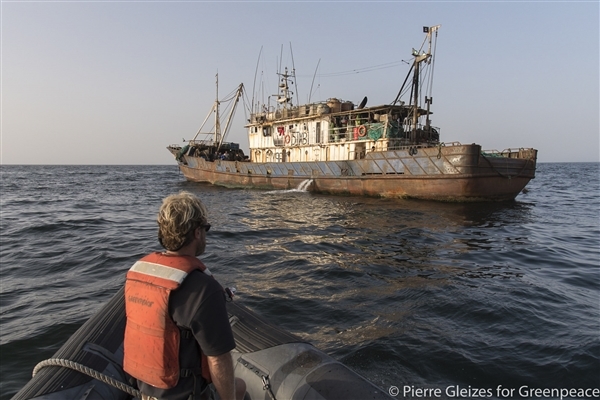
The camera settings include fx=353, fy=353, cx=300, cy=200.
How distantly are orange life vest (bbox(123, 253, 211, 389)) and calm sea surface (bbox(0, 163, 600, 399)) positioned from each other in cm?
275

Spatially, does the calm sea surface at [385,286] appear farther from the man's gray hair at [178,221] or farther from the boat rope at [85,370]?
the man's gray hair at [178,221]

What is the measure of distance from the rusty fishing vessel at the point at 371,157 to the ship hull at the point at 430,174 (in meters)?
0.05

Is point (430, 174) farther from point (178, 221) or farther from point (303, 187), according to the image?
point (178, 221)

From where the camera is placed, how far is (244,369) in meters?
2.99

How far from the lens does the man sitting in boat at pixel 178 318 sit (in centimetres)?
177

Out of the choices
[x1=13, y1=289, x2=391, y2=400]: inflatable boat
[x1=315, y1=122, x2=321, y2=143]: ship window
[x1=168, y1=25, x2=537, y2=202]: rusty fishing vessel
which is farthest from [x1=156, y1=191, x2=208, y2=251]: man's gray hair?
[x1=315, y1=122, x2=321, y2=143]: ship window

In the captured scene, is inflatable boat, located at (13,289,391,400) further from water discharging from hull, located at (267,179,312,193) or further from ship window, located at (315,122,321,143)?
ship window, located at (315,122,321,143)

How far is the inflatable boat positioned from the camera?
253cm

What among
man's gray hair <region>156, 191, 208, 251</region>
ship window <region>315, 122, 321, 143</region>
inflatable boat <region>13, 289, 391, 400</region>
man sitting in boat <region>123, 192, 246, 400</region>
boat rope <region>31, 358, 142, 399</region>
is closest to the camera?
man sitting in boat <region>123, 192, 246, 400</region>

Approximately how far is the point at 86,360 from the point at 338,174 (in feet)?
61.0

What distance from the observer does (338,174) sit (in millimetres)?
20797

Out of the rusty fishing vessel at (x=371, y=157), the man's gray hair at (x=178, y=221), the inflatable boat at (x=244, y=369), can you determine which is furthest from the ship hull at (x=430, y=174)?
the man's gray hair at (x=178, y=221)

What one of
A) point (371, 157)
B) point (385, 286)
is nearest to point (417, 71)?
point (371, 157)

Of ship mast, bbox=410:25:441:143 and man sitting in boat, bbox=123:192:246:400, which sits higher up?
ship mast, bbox=410:25:441:143
